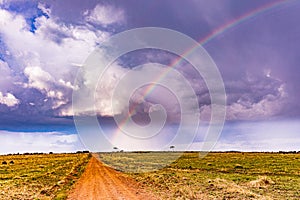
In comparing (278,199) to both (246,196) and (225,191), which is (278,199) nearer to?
(246,196)

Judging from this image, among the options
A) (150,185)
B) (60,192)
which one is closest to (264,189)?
(150,185)

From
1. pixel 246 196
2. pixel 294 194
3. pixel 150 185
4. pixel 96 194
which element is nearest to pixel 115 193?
pixel 96 194

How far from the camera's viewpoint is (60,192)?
22.9 m

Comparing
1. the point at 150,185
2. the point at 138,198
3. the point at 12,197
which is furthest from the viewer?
the point at 150,185

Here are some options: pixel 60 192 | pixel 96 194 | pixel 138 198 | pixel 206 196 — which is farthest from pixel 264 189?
pixel 60 192

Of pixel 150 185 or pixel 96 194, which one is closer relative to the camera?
pixel 96 194

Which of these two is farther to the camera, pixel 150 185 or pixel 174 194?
pixel 150 185

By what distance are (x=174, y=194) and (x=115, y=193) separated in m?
3.79

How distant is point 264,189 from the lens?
2389 centimetres

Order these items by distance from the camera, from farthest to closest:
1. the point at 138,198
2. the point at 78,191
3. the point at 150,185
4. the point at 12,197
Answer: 1. the point at 150,185
2. the point at 78,191
3. the point at 12,197
4. the point at 138,198

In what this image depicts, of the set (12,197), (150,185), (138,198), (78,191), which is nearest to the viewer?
(138,198)

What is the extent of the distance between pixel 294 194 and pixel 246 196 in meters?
4.27

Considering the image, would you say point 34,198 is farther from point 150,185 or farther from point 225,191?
point 225,191

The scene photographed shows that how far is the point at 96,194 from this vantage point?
69.5ft
